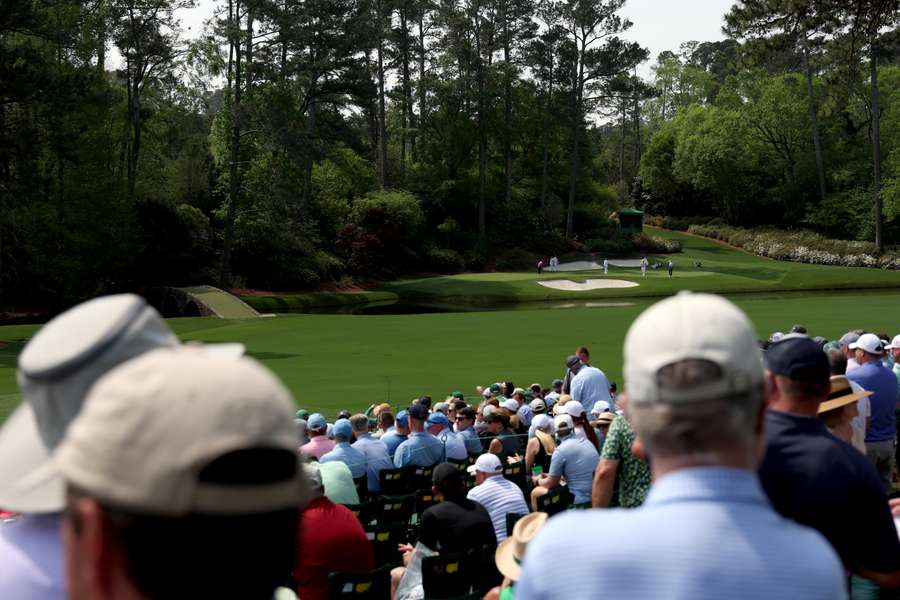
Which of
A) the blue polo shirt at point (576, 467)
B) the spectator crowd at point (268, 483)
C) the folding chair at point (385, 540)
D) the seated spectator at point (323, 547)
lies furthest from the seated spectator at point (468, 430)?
the spectator crowd at point (268, 483)

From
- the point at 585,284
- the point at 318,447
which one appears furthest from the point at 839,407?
the point at 585,284

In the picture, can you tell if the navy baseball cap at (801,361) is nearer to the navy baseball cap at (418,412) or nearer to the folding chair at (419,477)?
the folding chair at (419,477)

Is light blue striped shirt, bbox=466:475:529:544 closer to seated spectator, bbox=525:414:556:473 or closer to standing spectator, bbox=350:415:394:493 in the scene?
standing spectator, bbox=350:415:394:493

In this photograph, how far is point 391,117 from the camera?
9112 centimetres

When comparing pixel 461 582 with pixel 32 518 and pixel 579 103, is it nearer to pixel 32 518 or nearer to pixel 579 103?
pixel 32 518

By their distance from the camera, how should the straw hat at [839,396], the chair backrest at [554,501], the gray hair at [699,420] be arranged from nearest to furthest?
the gray hair at [699,420] → the straw hat at [839,396] → the chair backrest at [554,501]

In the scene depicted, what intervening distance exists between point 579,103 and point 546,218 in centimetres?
893

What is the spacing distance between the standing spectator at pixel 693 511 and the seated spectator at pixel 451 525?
482cm

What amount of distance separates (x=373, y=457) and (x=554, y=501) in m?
2.90

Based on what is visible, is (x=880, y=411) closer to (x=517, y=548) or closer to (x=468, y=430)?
(x=468, y=430)

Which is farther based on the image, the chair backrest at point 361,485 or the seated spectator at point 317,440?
the seated spectator at point 317,440

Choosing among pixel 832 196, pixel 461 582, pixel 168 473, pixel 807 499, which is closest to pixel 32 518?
pixel 168 473

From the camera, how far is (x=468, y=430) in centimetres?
1221

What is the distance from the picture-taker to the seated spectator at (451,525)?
6875mm
